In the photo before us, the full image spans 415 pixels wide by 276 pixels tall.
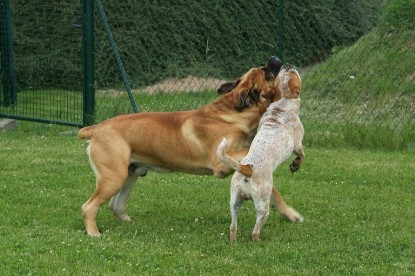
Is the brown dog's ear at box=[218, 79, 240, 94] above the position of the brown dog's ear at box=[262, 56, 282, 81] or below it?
below

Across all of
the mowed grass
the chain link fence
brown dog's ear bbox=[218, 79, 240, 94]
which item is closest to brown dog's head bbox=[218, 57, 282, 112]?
brown dog's ear bbox=[218, 79, 240, 94]

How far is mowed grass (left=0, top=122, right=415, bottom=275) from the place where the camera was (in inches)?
245

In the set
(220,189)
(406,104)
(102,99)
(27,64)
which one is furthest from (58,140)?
(406,104)

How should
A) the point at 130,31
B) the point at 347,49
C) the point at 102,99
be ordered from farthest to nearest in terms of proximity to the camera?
the point at 130,31 < the point at 102,99 < the point at 347,49

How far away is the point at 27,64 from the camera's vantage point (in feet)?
47.4

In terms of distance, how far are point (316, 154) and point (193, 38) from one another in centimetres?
391

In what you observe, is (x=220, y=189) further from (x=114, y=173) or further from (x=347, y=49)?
(x=347, y=49)

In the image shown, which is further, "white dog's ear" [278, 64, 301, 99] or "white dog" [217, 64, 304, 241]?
"white dog's ear" [278, 64, 301, 99]

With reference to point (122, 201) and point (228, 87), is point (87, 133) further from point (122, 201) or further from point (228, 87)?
point (228, 87)

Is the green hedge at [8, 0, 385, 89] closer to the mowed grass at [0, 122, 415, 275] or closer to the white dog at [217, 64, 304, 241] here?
the mowed grass at [0, 122, 415, 275]

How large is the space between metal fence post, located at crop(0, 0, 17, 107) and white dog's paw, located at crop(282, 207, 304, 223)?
711cm

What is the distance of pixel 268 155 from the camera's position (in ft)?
22.4

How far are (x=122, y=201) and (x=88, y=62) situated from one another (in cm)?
513

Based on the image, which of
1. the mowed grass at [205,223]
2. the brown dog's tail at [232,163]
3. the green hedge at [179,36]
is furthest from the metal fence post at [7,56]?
the brown dog's tail at [232,163]
